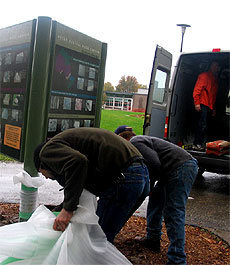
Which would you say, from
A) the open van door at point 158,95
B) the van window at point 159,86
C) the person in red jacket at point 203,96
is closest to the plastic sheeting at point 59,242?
the open van door at point 158,95

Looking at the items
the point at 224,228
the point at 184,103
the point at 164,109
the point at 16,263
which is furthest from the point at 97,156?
the point at 184,103

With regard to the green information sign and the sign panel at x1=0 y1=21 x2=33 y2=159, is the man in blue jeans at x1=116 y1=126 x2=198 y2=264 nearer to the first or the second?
the green information sign

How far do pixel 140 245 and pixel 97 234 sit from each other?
116 cm

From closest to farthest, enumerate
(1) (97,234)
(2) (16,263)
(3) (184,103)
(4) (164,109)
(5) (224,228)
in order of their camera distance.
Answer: (2) (16,263) → (1) (97,234) → (5) (224,228) → (4) (164,109) → (3) (184,103)

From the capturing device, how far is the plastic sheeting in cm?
241

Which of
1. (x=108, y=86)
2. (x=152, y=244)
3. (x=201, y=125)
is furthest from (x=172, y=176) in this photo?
(x=108, y=86)

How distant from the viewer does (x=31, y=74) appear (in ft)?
10.4

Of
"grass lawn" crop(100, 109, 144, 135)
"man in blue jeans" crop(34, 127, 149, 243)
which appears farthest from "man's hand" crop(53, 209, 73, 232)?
"grass lawn" crop(100, 109, 144, 135)

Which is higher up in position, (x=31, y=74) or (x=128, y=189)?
(x=31, y=74)

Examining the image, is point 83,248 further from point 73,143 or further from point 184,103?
point 184,103

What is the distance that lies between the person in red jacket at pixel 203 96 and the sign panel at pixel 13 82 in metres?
4.60

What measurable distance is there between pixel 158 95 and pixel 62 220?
182 inches

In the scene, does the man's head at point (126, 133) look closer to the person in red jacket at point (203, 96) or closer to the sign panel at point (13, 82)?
the sign panel at point (13, 82)

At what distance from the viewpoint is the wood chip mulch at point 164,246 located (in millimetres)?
3368
